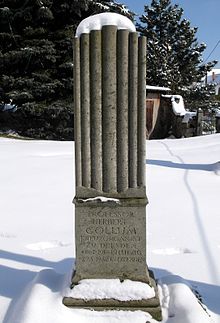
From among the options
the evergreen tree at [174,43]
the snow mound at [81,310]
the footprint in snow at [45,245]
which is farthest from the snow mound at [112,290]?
the evergreen tree at [174,43]

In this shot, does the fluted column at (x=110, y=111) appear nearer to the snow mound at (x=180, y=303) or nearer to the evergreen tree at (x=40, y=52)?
the snow mound at (x=180, y=303)

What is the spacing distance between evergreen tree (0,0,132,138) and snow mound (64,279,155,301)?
1286 cm

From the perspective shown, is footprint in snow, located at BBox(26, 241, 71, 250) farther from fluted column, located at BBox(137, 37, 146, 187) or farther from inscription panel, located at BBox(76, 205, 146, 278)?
fluted column, located at BBox(137, 37, 146, 187)

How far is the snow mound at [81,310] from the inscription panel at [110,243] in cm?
10

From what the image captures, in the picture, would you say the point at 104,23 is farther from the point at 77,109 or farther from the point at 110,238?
the point at 110,238

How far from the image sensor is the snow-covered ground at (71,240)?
8.09ft

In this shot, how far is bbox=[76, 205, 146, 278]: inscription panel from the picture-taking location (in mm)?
2621

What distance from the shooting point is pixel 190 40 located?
91.9ft

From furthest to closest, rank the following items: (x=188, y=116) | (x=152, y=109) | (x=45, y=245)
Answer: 1. (x=152, y=109)
2. (x=188, y=116)
3. (x=45, y=245)

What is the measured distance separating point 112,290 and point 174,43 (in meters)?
27.8

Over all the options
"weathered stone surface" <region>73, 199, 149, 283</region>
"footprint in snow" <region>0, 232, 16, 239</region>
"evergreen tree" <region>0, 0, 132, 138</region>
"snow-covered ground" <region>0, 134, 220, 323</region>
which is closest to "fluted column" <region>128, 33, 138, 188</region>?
"weathered stone surface" <region>73, 199, 149, 283</region>

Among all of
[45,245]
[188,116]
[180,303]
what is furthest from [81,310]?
[188,116]

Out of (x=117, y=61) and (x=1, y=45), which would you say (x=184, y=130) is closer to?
(x=1, y=45)

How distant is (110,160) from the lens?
258 centimetres
